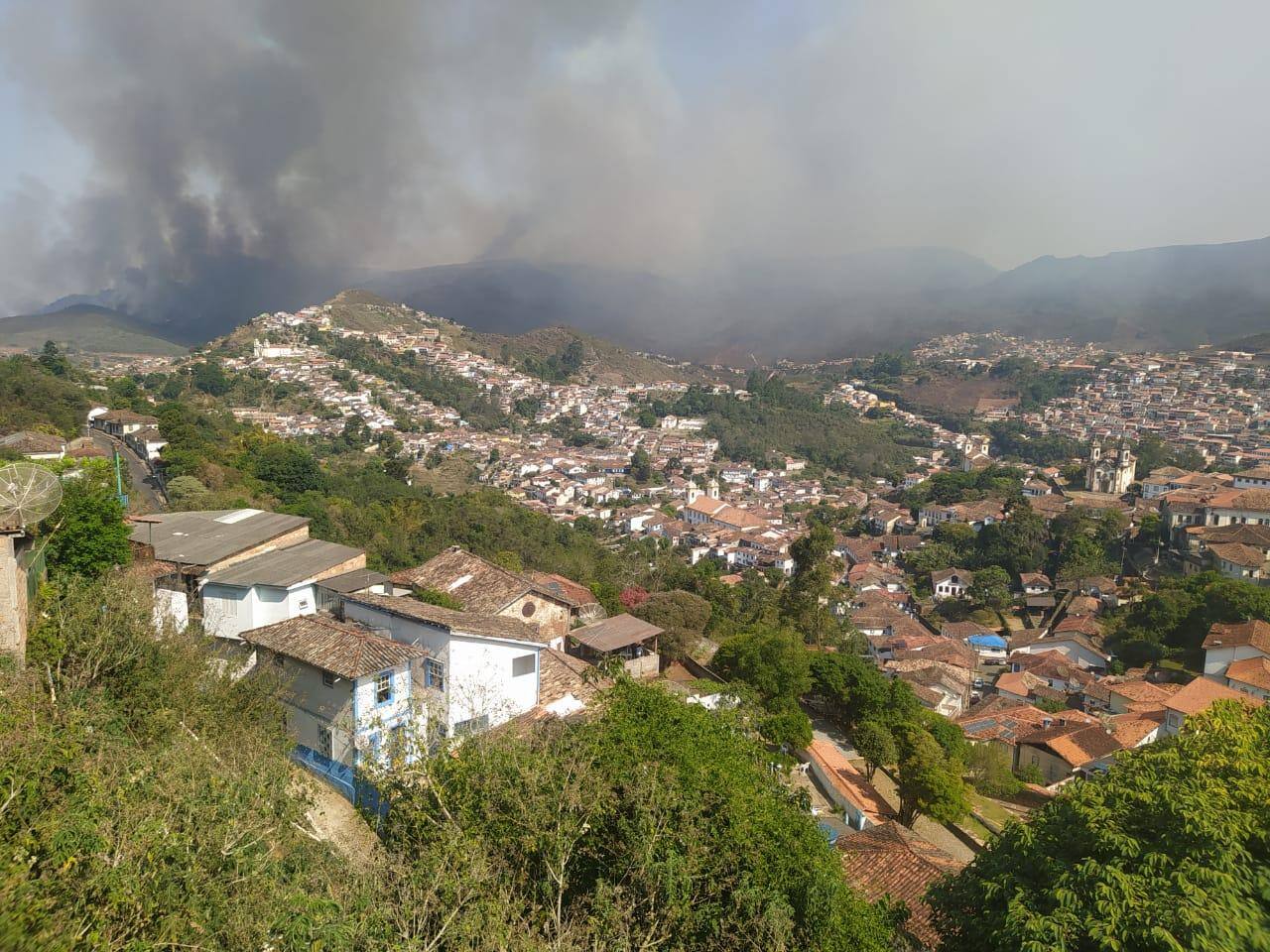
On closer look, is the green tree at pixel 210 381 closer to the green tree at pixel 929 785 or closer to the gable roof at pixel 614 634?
the gable roof at pixel 614 634

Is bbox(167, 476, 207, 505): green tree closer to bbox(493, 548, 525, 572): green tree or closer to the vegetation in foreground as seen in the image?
bbox(493, 548, 525, 572): green tree

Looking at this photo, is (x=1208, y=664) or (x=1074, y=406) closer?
(x=1208, y=664)

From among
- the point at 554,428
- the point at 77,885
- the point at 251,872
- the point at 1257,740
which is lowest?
the point at 554,428

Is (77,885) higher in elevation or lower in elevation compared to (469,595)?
higher

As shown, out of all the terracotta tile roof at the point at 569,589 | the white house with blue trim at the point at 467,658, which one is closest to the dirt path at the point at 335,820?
the white house with blue trim at the point at 467,658

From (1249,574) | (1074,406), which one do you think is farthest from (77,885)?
(1074,406)

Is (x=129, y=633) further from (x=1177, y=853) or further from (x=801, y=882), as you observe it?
(x=1177, y=853)
